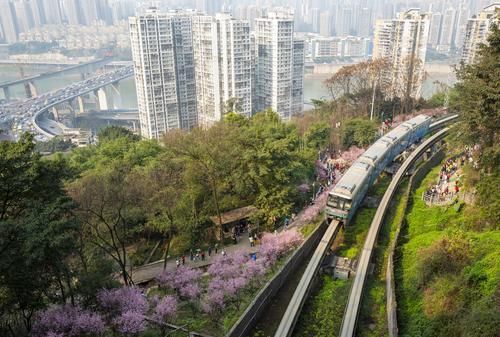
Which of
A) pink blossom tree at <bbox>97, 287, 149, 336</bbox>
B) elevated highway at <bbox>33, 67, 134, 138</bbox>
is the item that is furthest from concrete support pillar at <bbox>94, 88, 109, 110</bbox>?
pink blossom tree at <bbox>97, 287, 149, 336</bbox>

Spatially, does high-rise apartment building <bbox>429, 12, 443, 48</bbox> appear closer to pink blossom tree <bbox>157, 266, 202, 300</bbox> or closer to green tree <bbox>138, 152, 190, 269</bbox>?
green tree <bbox>138, 152, 190, 269</bbox>

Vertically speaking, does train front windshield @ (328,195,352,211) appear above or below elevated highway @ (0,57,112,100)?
above

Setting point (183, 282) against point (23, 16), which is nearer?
point (183, 282)

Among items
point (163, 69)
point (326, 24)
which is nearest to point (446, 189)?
point (163, 69)

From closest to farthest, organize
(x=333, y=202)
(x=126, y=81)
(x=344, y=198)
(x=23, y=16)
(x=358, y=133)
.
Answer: (x=344, y=198), (x=333, y=202), (x=358, y=133), (x=126, y=81), (x=23, y=16)

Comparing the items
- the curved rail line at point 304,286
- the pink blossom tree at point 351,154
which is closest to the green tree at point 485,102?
the curved rail line at point 304,286

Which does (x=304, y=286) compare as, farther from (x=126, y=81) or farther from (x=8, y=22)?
(x=8, y=22)

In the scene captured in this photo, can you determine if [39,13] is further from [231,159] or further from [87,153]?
[231,159]
